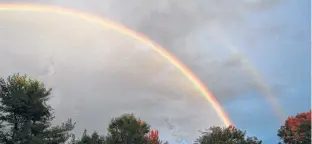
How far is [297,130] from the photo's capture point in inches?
2734

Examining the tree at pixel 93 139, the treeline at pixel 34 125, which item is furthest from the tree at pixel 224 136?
the tree at pixel 93 139

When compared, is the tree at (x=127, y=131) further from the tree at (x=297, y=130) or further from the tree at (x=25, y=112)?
the tree at (x=297, y=130)

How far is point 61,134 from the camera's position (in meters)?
49.9

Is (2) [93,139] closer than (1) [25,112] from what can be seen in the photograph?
No

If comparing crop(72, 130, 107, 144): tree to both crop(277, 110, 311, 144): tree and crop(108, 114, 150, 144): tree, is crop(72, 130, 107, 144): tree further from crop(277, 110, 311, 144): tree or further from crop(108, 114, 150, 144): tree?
crop(277, 110, 311, 144): tree

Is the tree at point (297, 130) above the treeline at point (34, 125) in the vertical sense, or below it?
above

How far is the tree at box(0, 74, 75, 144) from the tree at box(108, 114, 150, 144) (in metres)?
14.6

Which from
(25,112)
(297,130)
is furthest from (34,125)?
(297,130)

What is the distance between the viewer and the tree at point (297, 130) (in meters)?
65.6

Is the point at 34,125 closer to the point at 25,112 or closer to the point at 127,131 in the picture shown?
the point at 25,112

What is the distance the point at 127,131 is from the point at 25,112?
73.5ft

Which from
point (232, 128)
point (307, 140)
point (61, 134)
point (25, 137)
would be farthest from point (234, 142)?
point (25, 137)

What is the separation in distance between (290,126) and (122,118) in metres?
37.5

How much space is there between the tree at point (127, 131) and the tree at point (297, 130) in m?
28.8
